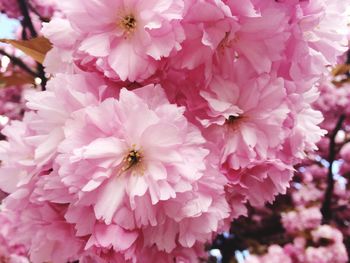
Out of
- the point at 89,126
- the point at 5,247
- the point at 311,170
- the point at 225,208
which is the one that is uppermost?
the point at 89,126

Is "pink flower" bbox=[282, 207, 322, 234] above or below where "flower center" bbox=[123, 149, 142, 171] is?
below

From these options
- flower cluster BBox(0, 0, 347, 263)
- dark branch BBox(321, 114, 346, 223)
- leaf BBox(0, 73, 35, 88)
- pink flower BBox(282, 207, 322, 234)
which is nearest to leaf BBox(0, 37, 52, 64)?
flower cluster BBox(0, 0, 347, 263)

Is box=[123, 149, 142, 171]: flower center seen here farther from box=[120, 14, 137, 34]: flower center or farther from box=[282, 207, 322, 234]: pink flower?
box=[282, 207, 322, 234]: pink flower

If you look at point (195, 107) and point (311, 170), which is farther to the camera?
point (311, 170)

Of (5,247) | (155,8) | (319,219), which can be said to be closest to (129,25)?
(155,8)

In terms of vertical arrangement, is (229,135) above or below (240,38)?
below

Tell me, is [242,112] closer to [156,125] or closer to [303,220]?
[156,125]

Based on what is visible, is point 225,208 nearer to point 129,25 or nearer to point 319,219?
point 129,25

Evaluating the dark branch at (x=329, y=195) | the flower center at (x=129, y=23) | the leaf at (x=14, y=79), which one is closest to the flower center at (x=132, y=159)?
the flower center at (x=129, y=23)
